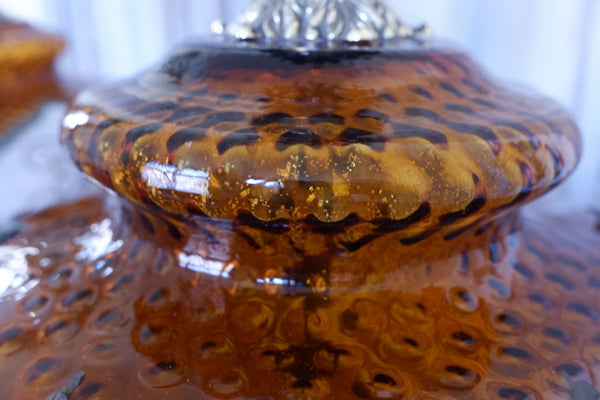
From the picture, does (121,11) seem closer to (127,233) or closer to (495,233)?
(127,233)

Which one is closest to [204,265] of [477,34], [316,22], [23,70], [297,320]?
[297,320]

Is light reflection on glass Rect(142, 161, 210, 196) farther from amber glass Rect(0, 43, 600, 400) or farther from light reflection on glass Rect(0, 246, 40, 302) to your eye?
light reflection on glass Rect(0, 246, 40, 302)

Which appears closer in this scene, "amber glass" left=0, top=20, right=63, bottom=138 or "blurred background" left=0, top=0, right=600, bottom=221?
"amber glass" left=0, top=20, right=63, bottom=138

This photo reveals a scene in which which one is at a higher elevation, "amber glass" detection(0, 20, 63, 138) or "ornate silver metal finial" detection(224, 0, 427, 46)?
"ornate silver metal finial" detection(224, 0, 427, 46)

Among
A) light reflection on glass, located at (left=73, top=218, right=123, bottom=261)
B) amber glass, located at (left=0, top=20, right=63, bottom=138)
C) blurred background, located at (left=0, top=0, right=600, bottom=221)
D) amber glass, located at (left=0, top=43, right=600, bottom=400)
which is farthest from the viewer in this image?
blurred background, located at (left=0, top=0, right=600, bottom=221)

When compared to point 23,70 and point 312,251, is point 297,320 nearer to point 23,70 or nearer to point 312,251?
point 312,251

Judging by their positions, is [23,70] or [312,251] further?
[23,70]

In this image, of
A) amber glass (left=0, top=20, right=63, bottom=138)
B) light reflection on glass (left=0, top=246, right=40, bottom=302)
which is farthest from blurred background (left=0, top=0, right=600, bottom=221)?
light reflection on glass (left=0, top=246, right=40, bottom=302)
